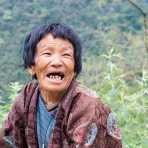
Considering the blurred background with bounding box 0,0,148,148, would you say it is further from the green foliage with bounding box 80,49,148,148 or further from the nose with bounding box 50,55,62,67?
the nose with bounding box 50,55,62,67

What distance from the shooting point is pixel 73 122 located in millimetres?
1725

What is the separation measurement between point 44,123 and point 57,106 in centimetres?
8

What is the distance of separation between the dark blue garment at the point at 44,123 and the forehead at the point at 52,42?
21 cm

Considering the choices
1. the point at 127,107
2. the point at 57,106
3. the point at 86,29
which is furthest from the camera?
the point at 86,29

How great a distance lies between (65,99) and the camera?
1.78 metres

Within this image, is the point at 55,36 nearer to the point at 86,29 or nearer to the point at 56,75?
the point at 56,75

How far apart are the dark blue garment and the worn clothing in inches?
0.7

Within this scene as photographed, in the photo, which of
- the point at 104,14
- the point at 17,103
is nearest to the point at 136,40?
the point at 104,14

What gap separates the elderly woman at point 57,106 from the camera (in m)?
1.72

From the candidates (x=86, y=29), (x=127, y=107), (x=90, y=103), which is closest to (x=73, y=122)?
(x=90, y=103)

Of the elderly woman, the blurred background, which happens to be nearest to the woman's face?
the elderly woman

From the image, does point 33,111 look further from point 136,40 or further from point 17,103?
point 136,40

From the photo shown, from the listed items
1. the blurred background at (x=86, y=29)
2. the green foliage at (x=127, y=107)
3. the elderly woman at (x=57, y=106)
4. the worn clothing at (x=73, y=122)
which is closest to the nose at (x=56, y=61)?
the elderly woman at (x=57, y=106)

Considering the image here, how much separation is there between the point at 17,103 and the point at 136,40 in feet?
44.5
